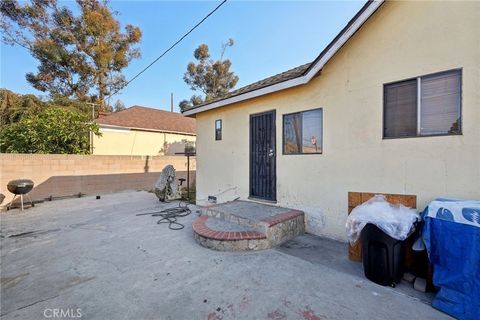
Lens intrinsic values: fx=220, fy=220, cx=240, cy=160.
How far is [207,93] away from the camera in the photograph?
2572cm

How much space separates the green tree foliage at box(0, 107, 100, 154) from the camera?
966 centimetres

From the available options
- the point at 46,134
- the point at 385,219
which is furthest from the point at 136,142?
the point at 385,219

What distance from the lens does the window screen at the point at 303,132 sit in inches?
188

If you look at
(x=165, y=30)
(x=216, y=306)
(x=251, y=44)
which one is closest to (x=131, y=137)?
(x=165, y=30)

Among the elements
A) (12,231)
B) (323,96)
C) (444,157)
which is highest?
(323,96)

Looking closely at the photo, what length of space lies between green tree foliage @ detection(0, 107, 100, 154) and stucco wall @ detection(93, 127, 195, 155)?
7.54ft

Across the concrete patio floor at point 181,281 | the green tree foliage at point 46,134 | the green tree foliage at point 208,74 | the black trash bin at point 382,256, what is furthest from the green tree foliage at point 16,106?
the black trash bin at point 382,256

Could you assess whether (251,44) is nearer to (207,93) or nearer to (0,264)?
(0,264)

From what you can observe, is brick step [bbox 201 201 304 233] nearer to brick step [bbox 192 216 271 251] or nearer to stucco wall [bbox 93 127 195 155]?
brick step [bbox 192 216 271 251]

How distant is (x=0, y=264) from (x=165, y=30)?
8.56 metres

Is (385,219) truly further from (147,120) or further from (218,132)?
(147,120)

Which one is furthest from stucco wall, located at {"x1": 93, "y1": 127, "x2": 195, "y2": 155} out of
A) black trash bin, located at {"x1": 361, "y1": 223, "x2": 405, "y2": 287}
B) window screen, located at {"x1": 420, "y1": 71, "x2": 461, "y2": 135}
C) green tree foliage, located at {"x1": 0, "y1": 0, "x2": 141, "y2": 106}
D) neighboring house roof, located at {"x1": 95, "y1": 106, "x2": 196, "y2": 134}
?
window screen, located at {"x1": 420, "y1": 71, "x2": 461, "y2": 135}

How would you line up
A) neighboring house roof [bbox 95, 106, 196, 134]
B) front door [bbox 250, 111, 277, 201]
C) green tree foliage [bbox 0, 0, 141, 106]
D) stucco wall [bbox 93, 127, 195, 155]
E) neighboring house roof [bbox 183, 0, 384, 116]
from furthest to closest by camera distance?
green tree foliage [bbox 0, 0, 141, 106] < neighboring house roof [bbox 95, 106, 196, 134] < stucco wall [bbox 93, 127, 195, 155] < front door [bbox 250, 111, 277, 201] < neighboring house roof [bbox 183, 0, 384, 116]

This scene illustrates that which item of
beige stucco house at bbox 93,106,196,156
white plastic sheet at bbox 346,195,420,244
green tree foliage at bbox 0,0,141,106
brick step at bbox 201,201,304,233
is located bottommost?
brick step at bbox 201,201,304,233
